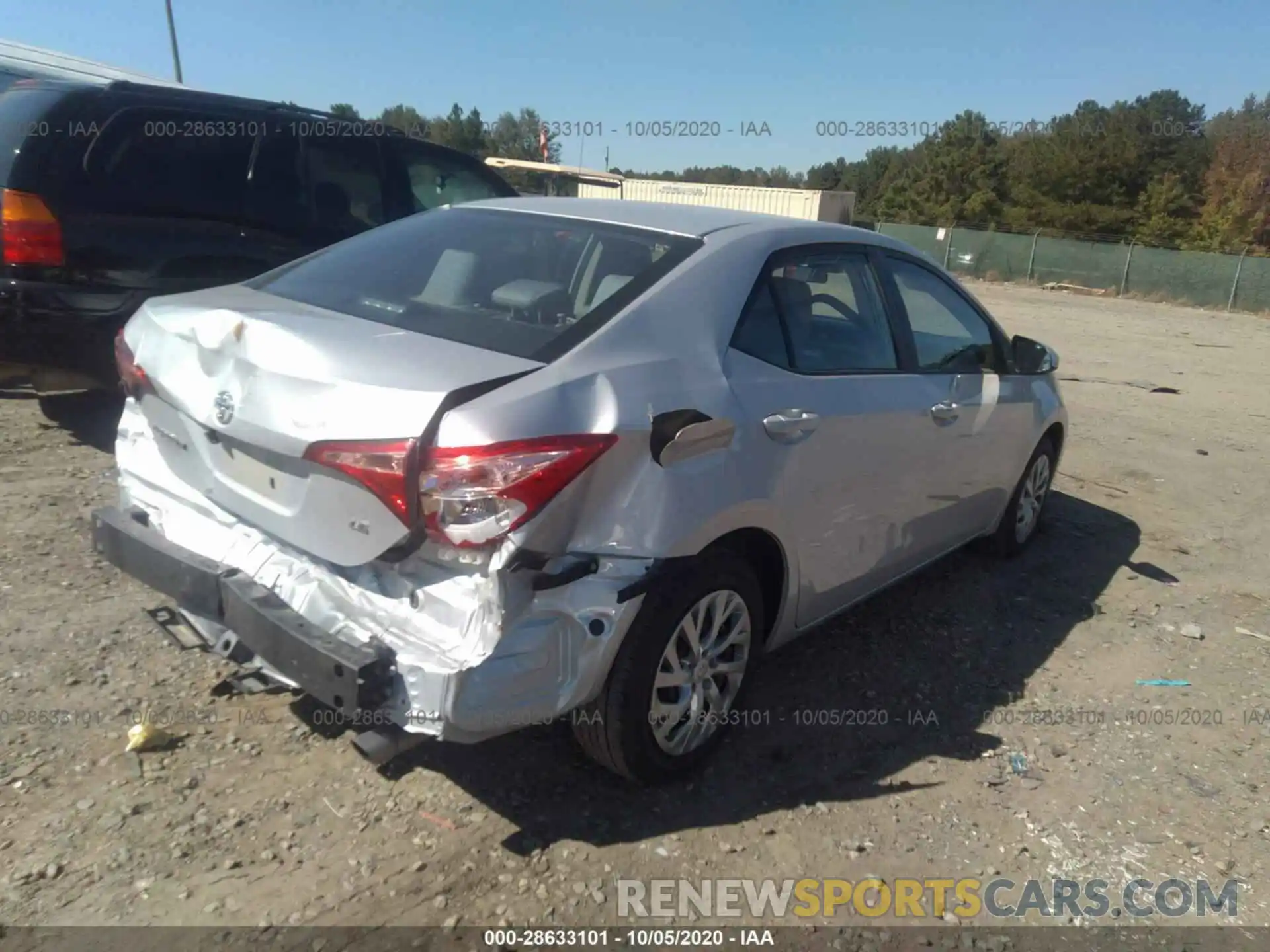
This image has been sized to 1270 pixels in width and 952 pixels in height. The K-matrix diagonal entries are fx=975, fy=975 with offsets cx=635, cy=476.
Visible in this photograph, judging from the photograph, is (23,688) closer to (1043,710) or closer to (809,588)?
(809,588)

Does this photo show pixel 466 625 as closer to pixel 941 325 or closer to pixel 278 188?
pixel 941 325

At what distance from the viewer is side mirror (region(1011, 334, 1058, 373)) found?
466 cm

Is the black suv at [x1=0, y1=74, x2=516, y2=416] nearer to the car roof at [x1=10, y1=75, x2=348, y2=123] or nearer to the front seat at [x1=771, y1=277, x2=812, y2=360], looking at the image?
the car roof at [x1=10, y1=75, x2=348, y2=123]

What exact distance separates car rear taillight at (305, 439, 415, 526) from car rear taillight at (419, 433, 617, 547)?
0.04m

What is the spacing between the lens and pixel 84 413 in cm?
606

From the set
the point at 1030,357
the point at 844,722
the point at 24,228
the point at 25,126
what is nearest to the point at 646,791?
the point at 844,722

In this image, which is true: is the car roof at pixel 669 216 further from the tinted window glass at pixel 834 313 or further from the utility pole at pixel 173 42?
the utility pole at pixel 173 42

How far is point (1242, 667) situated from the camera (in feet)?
14.2

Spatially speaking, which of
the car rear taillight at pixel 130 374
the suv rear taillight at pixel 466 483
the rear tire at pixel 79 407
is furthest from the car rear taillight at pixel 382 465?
the rear tire at pixel 79 407

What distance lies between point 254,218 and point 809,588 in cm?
397

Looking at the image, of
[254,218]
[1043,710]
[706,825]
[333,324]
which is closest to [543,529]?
[333,324]

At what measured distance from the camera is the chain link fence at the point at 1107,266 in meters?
30.7

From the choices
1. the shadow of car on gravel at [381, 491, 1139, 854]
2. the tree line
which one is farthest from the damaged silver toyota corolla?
the tree line

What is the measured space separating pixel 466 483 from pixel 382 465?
0.20m
